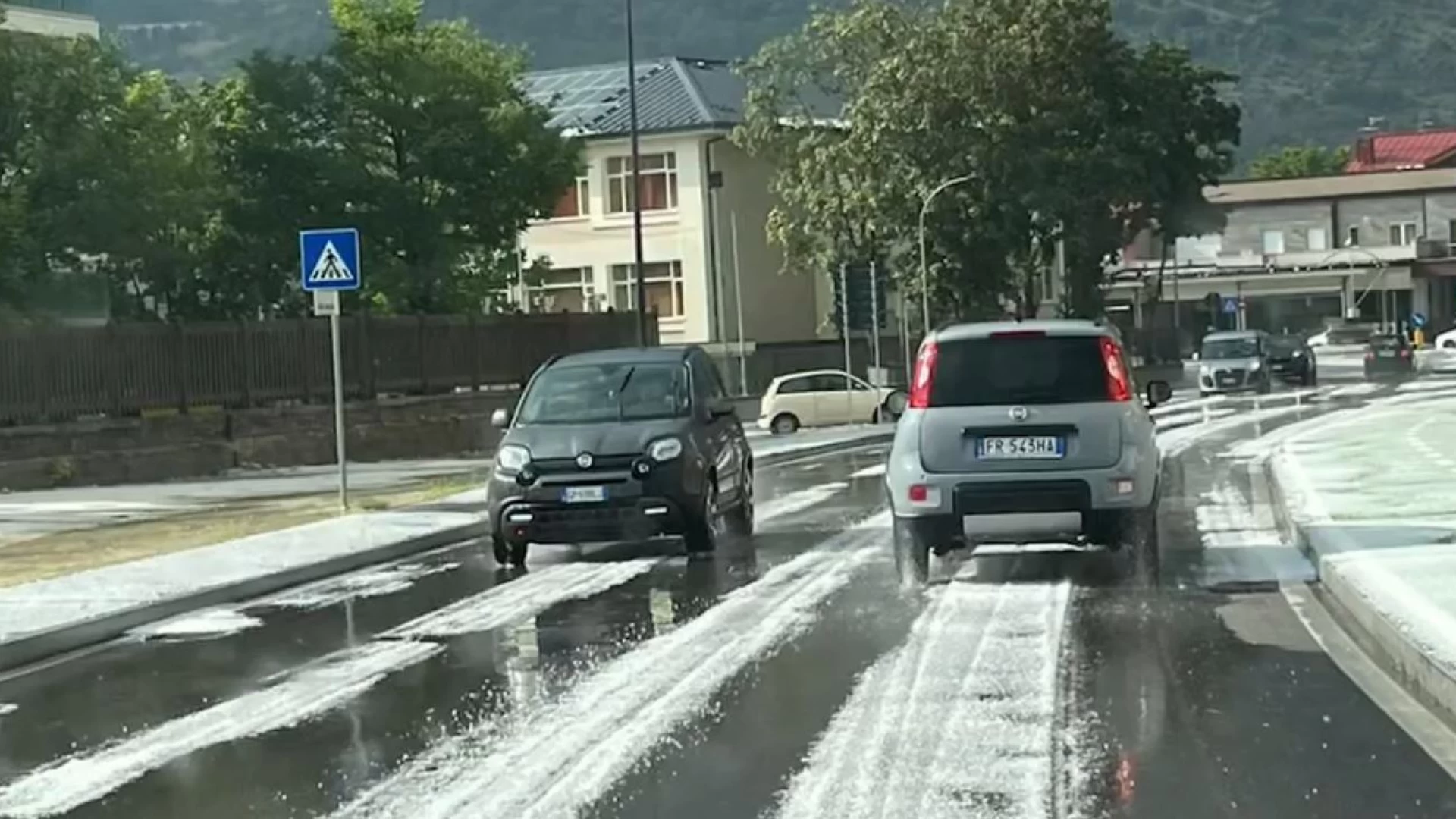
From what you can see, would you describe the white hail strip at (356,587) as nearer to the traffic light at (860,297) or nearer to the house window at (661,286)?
the traffic light at (860,297)

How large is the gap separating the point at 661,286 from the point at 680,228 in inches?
87.6

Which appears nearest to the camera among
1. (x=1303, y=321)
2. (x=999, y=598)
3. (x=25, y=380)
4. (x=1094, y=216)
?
(x=999, y=598)

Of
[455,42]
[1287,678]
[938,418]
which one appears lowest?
[1287,678]

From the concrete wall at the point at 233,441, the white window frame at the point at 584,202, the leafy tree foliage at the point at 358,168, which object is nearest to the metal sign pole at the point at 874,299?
the leafy tree foliage at the point at 358,168

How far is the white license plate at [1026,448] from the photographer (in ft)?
47.8

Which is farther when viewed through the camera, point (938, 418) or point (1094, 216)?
point (1094, 216)

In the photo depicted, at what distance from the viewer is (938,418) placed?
1479 centimetres

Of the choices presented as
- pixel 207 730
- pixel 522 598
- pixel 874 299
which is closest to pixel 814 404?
pixel 874 299

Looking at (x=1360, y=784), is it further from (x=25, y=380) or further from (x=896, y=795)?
(x=25, y=380)

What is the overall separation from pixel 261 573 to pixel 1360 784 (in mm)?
10987

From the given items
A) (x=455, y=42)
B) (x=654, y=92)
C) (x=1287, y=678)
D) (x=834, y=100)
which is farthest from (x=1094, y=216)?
(x=1287, y=678)

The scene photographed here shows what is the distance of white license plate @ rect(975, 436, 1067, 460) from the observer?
14570mm

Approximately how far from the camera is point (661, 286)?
69.6m

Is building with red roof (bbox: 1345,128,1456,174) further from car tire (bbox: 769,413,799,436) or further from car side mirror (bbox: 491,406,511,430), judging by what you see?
car side mirror (bbox: 491,406,511,430)
